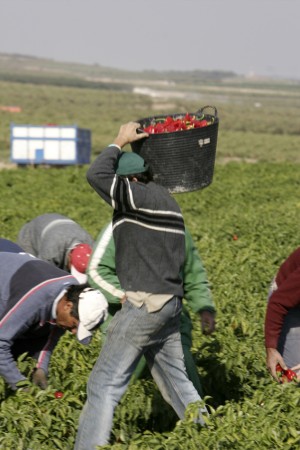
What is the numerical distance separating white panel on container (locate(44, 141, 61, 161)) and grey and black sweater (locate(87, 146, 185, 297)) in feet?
87.4

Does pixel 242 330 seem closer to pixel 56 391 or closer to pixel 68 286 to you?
pixel 56 391

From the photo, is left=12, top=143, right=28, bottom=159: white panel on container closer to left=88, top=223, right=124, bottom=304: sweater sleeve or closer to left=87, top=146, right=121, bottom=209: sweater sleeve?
left=88, top=223, right=124, bottom=304: sweater sleeve

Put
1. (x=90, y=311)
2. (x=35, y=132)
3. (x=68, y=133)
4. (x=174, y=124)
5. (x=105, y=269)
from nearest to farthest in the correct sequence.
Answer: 1. (x=90, y=311)
2. (x=174, y=124)
3. (x=105, y=269)
4. (x=35, y=132)
5. (x=68, y=133)

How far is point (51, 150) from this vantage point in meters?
31.6

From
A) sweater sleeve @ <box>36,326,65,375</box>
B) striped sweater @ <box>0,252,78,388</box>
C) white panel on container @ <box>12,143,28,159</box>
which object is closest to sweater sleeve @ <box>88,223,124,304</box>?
sweater sleeve @ <box>36,326,65,375</box>

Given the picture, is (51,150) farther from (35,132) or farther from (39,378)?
(39,378)

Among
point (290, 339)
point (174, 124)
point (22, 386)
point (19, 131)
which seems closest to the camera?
point (22, 386)

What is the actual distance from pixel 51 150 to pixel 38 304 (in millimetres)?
26919

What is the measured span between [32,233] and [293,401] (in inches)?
135

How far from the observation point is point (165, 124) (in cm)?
573

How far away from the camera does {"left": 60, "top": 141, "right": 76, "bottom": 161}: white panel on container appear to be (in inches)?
1245

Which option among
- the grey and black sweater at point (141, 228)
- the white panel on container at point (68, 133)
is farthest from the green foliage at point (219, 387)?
the white panel on container at point (68, 133)

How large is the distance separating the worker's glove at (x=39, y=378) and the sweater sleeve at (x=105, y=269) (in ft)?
2.09

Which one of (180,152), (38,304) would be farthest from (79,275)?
(38,304)
